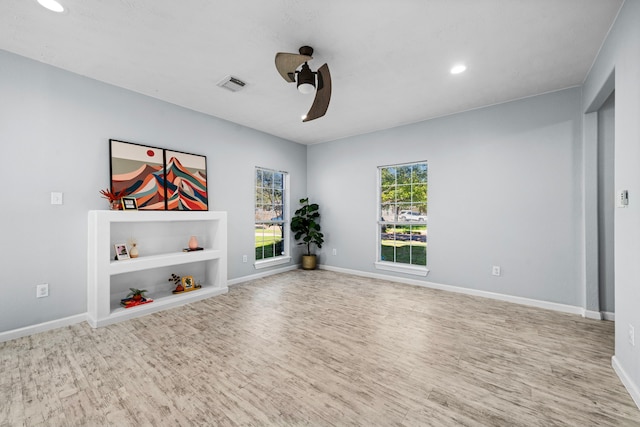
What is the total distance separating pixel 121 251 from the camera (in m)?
3.13

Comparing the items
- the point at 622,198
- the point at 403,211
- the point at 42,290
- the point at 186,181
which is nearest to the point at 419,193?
the point at 403,211

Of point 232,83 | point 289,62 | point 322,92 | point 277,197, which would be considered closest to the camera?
point 289,62

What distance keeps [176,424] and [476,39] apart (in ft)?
11.9

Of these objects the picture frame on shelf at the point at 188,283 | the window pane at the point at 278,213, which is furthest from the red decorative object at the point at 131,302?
the window pane at the point at 278,213

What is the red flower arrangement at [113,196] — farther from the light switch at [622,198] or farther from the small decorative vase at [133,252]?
the light switch at [622,198]

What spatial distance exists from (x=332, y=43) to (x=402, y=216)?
10.3 feet

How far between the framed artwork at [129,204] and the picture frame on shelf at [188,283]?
1.17 metres

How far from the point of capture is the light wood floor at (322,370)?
62.2 inches

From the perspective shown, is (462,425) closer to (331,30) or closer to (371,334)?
(371,334)

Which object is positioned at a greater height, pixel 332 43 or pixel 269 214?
pixel 332 43

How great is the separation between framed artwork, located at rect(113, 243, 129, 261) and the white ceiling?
195 cm

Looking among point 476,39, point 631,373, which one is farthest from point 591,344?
point 476,39

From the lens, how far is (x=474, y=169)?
3.86m

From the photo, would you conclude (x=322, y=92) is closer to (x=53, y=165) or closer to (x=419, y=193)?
(x=419, y=193)
